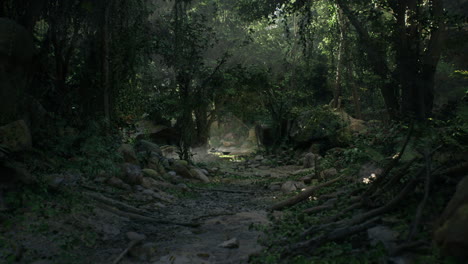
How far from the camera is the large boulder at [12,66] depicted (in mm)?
6277

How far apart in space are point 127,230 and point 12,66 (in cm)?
396

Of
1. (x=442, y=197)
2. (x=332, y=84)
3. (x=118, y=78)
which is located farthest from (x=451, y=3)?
(x=442, y=197)

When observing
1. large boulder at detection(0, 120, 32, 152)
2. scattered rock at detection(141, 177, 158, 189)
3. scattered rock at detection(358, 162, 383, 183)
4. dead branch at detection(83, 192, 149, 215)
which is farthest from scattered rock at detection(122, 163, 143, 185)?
scattered rock at detection(358, 162, 383, 183)

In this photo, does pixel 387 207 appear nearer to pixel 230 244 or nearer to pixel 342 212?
pixel 342 212

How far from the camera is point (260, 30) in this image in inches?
1396

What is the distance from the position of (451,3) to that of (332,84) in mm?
7061

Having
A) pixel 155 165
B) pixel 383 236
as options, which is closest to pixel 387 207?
pixel 383 236

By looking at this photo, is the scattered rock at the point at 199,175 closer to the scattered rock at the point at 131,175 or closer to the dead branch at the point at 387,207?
the scattered rock at the point at 131,175

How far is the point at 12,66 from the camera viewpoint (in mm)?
6609

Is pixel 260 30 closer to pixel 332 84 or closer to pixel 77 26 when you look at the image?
pixel 332 84

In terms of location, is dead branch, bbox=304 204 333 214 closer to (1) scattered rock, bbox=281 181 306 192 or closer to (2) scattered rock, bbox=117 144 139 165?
(1) scattered rock, bbox=281 181 306 192

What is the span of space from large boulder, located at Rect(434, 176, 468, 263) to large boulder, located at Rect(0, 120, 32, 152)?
5063 mm

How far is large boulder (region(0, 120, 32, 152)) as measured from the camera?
4.98 metres

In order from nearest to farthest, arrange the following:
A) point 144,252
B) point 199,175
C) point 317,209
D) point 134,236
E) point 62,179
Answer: point 144,252 → point 134,236 → point 317,209 → point 62,179 → point 199,175
